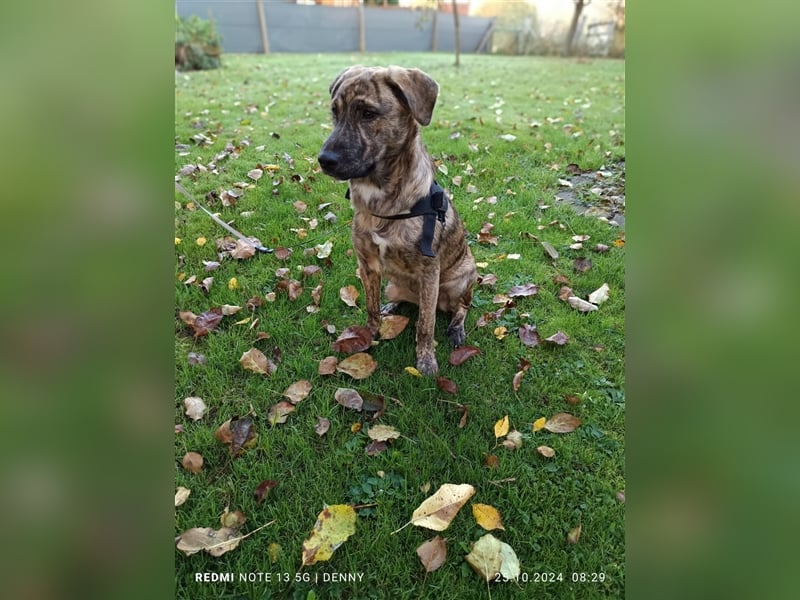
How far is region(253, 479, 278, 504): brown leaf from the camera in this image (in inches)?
81.9

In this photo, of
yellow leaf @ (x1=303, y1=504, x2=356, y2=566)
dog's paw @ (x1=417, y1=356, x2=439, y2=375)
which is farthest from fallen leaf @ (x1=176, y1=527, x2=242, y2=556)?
dog's paw @ (x1=417, y1=356, x2=439, y2=375)

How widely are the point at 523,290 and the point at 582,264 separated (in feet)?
1.83

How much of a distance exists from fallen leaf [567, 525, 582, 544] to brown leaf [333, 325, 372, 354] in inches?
59.4

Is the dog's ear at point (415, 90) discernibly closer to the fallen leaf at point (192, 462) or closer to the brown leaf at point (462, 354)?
the brown leaf at point (462, 354)

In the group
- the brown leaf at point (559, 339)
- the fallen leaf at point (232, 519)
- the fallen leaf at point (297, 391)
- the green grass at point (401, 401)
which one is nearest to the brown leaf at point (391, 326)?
the green grass at point (401, 401)

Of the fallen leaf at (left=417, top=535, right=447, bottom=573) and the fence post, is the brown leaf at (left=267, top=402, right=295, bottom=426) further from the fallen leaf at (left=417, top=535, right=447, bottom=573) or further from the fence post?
the fence post

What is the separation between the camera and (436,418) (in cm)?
249

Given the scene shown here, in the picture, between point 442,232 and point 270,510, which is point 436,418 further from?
point 442,232

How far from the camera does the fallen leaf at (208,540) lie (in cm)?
184

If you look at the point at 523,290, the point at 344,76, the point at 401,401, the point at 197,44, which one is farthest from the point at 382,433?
the point at 197,44

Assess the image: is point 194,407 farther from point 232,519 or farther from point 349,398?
point 349,398

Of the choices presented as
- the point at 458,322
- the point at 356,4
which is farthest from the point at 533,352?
the point at 356,4
